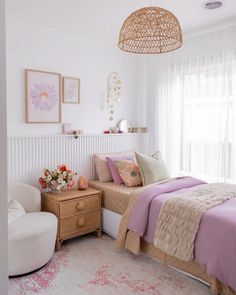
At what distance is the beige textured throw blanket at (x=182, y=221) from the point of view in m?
2.17

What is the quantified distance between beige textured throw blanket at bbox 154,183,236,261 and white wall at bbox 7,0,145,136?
68.8 inches

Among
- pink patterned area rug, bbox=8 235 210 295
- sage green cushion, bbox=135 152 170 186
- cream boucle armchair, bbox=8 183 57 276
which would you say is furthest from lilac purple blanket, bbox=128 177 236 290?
cream boucle armchair, bbox=8 183 57 276

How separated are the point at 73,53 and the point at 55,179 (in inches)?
63.6

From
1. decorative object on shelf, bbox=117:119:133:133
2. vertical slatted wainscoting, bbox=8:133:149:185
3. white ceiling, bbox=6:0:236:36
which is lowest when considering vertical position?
vertical slatted wainscoting, bbox=8:133:149:185

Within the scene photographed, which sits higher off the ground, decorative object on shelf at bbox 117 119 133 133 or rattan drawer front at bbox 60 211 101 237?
decorative object on shelf at bbox 117 119 133 133

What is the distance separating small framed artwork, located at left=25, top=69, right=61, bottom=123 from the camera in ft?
10.4

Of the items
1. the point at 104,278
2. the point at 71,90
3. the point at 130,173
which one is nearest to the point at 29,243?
the point at 104,278

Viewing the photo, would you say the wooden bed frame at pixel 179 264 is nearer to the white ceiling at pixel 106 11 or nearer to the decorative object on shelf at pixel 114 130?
the decorative object on shelf at pixel 114 130

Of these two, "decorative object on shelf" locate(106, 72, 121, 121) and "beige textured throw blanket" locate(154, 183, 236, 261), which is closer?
"beige textured throw blanket" locate(154, 183, 236, 261)

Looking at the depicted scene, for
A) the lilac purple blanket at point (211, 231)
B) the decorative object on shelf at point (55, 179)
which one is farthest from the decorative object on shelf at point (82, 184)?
the lilac purple blanket at point (211, 231)

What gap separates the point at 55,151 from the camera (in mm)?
3342

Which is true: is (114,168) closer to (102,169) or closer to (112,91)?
(102,169)

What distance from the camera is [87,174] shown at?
12.1 ft

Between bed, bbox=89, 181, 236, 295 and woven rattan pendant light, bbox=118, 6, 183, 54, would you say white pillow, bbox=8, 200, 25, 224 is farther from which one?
woven rattan pendant light, bbox=118, 6, 183, 54
